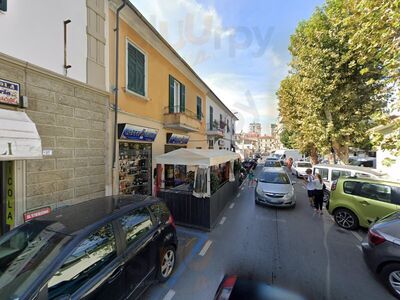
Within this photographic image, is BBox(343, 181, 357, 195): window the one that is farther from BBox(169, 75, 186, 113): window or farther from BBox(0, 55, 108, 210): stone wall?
BBox(169, 75, 186, 113): window

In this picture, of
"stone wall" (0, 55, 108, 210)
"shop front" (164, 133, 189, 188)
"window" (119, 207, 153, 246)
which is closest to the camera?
"window" (119, 207, 153, 246)

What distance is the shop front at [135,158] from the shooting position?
277 inches

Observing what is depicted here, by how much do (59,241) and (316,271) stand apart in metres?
4.41

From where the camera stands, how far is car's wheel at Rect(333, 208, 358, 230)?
5.87m

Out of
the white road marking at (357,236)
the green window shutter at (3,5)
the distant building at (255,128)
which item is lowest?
the white road marking at (357,236)

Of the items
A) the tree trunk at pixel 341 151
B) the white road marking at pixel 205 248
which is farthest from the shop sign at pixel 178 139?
the tree trunk at pixel 341 151

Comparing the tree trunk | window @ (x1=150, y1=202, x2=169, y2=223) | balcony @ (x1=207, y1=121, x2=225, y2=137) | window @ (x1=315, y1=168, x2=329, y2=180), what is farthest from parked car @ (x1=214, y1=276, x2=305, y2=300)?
balcony @ (x1=207, y1=121, x2=225, y2=137)


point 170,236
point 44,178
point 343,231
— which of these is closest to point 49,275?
point 170,236

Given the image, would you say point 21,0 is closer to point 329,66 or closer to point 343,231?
point 343,231

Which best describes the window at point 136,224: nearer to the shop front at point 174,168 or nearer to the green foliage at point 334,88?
the shop front at point 174,168

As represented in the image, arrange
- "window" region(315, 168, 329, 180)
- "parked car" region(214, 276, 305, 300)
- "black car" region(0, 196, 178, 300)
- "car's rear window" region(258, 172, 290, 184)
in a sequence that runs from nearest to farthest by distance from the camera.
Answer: "parked car" region(214, 276, 305, 300), "black car" region(0, 196, 178, 300), "car's rear window" region(258, 172, 290, 184), "window" region(315, 168, 329, 180)

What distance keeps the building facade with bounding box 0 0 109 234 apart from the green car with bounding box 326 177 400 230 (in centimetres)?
741

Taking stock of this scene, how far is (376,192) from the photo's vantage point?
5512 mm

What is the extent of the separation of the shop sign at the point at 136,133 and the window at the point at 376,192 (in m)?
7.43
